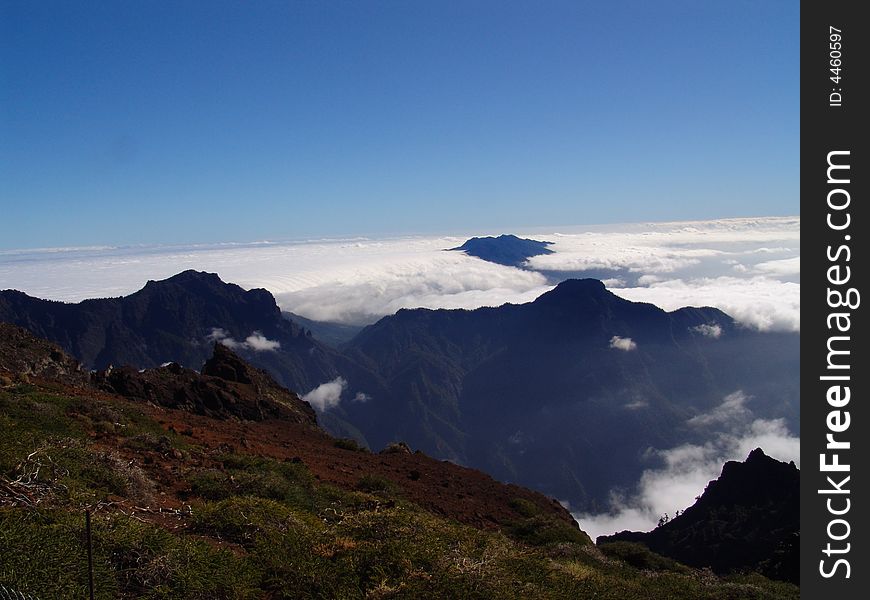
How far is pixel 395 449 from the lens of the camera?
32562mm

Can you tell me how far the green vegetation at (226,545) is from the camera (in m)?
7.32

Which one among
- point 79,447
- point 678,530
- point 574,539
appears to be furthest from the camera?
point 678,530

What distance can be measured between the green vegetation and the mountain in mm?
32864

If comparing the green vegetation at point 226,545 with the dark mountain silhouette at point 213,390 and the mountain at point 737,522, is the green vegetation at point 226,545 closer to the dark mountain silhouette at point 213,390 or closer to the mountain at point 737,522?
the dark mountain silhouette at point 213,390

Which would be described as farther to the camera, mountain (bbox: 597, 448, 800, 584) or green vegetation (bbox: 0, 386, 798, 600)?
mountain (bbox: 597, 448, 800, 584)

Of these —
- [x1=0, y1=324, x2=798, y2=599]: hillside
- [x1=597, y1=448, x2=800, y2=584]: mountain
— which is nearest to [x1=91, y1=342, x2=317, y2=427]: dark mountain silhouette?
[x1=0, y1=324, x2=798, y2=599]: hillside

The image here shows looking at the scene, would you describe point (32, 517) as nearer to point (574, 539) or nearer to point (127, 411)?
point (127, 411)

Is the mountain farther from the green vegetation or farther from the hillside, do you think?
the green vegetation

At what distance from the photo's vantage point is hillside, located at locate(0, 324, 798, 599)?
7.46m

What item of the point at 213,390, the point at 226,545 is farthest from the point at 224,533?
the point at 213,390

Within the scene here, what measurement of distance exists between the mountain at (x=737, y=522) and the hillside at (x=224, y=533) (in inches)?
1210

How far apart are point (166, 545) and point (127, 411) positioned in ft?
49.5
